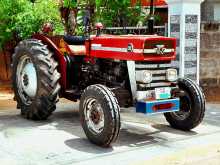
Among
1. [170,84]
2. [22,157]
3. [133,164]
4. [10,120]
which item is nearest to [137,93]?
[170,84]

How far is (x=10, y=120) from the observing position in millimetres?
9539

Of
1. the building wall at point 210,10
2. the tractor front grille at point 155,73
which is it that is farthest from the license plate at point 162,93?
the building wall at point 210,10

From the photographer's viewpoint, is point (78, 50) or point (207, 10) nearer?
point (78, 50)

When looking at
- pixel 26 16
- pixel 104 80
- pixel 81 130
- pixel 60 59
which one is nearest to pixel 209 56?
pixel 26 16

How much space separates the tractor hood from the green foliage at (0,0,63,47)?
19.6 ft

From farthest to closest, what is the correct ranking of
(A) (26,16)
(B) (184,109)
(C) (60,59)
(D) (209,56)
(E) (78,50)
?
1. (A) (26,16)
2. (D) (209,56)
3. (E) (78,50)
4. (C) (60,59)
5. (B) (184,109)

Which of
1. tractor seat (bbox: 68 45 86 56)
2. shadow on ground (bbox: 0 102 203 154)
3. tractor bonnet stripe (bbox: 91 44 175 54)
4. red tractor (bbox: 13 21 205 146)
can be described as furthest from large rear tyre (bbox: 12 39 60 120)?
tractor bonnet stripe (bbox: 91 44 175 54)

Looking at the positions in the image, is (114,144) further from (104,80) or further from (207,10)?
(207,10)

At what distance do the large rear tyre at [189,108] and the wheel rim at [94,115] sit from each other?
1754 mm

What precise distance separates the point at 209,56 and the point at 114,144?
6.56 metres

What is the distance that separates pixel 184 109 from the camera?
895 centimetres

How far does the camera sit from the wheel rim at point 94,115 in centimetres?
776

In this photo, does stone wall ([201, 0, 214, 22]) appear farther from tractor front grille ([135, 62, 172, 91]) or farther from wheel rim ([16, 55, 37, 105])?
tractor front grille ([135, 62, 172, 91])

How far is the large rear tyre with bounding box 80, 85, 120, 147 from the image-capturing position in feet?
24.3
